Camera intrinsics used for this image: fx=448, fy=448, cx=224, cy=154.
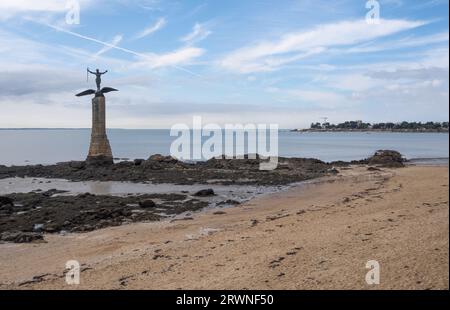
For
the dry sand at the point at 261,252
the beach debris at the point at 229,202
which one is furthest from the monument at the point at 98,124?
the dry sand at the point at 261,252

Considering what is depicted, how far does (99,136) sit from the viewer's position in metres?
35.3

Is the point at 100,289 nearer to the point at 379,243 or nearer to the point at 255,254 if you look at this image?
the point at 255,254

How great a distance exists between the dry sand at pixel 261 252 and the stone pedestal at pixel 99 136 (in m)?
21.7

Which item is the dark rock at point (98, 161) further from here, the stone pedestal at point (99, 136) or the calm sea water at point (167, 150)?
the calm sea water at point (167, 150)

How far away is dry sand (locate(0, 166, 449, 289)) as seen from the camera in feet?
22.3

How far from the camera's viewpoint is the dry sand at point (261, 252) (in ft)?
22.3

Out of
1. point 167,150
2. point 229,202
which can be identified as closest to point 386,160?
point 229,202

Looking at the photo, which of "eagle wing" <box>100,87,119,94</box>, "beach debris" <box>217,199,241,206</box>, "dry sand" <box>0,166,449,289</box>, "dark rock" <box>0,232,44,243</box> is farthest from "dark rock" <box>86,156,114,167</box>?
"dark rock" <box>0,232,44,243</box>

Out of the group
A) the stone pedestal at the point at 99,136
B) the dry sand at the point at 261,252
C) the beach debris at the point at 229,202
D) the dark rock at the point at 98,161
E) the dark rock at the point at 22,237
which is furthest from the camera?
the dark rock at the point at 98,161

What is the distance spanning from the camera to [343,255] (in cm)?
775

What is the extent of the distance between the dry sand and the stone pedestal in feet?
71.3

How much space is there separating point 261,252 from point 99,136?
28.7 m

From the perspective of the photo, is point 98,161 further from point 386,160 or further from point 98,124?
point 386,160
